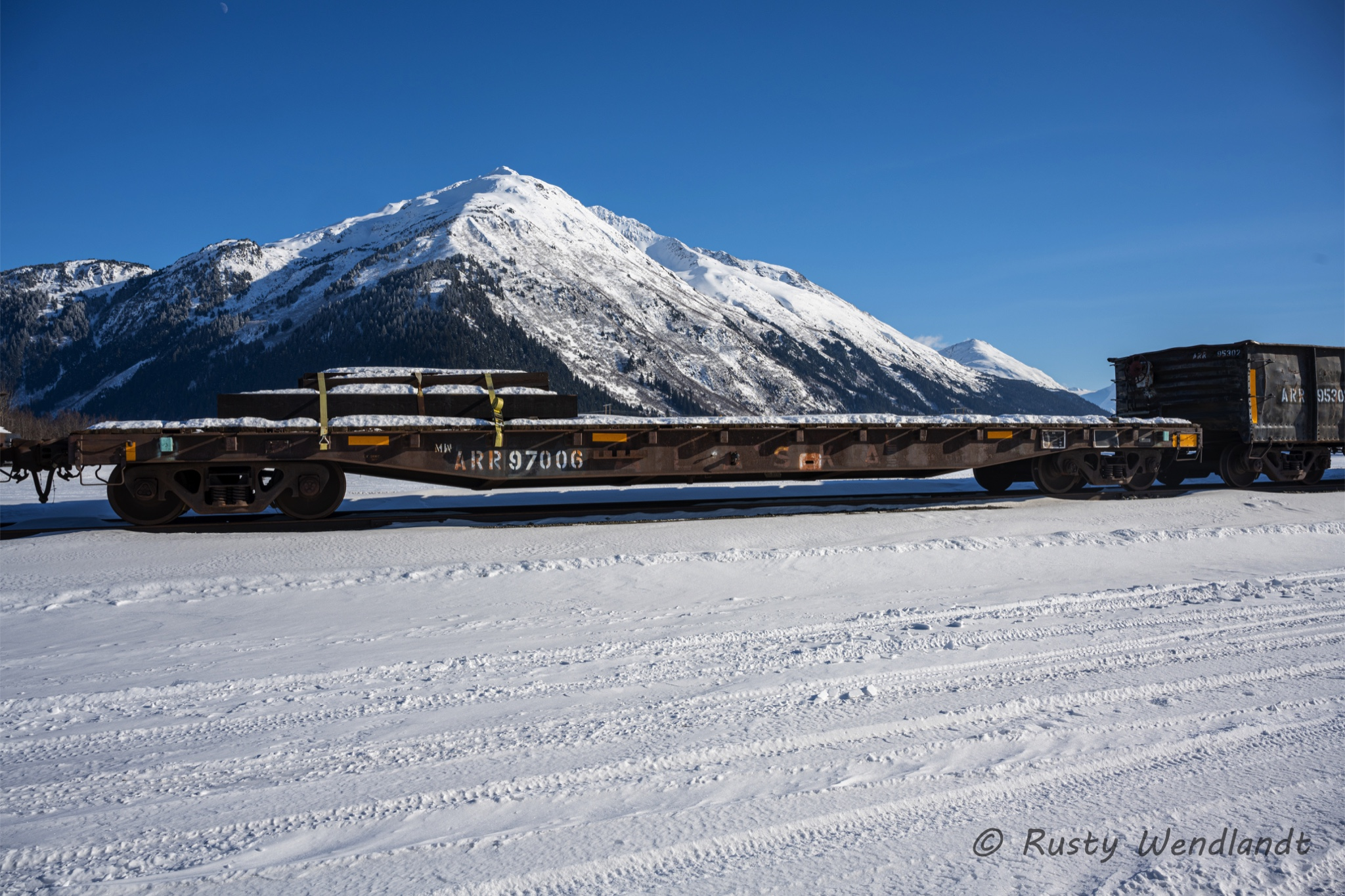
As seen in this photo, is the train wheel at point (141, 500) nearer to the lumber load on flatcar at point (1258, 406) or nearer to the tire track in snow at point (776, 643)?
the tire track in snow at point (776, 643)

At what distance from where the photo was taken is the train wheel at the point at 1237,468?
542 inches

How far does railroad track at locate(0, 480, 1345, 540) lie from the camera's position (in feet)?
31.1

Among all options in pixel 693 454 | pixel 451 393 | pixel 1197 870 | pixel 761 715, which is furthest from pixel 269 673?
pixel 693 454

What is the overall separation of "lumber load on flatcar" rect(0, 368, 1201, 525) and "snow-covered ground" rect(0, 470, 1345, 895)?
2.19 m

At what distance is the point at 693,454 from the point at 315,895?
8646mm

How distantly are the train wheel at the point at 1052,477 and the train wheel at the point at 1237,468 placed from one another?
11.9ft

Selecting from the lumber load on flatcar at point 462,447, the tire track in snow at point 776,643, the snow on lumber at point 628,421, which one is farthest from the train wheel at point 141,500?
the tire track in snow at point 776,643

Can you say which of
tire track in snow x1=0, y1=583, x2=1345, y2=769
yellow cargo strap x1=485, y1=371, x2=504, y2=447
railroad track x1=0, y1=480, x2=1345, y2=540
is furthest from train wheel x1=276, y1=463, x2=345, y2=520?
tire track in snow x1=0, y1=583, x2=1345, y2=769

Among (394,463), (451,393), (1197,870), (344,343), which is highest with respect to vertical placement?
(344,343)

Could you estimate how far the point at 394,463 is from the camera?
31.8 ft

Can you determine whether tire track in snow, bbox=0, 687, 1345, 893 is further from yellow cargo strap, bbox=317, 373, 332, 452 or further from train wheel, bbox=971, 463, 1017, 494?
train wheel, bbox=971, 463, 1017, 494

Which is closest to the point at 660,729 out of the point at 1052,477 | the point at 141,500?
the point at 141,500

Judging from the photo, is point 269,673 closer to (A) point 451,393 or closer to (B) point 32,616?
(B) point 32,616

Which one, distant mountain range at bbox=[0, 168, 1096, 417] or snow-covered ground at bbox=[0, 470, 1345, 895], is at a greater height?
distant mountain range at bbox=[0, 168, 1096, 417]
